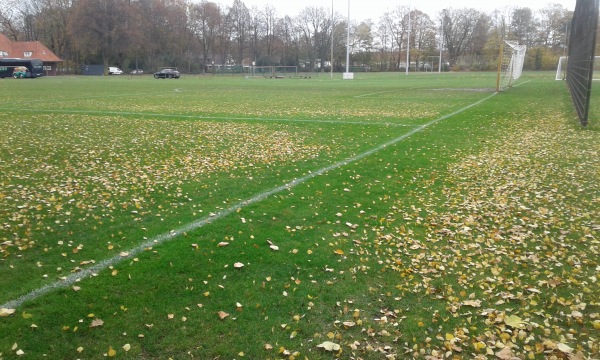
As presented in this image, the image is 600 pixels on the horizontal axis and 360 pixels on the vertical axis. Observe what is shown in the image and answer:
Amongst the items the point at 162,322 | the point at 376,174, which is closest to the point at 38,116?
the point at 376,174

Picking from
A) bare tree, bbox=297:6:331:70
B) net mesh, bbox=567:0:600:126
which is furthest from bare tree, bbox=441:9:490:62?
net mesh, bbox=567:0:600:126

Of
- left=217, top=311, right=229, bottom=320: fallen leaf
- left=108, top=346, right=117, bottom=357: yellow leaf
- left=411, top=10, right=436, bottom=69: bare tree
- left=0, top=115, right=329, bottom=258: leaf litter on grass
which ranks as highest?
left=411, top=10, right=436, bottom=69: bare tree

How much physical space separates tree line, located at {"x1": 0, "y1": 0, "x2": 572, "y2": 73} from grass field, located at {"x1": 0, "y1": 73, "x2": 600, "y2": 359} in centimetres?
7835

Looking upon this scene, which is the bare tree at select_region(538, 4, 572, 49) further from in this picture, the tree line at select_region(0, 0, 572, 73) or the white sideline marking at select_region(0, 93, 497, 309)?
the white sideline marking at select_region(0, 93, 497, 309)

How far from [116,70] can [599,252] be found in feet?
316

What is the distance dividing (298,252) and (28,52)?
97300 millimetres

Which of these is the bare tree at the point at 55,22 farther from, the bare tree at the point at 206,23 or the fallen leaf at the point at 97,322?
the fallen leaf at the point at 97,322

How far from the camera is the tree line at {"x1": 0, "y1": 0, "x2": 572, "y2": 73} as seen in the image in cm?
8288

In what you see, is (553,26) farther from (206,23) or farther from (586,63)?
(586,63)

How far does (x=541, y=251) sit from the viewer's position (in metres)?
5.25

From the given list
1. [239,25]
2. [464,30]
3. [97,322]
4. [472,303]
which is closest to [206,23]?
[239,25]

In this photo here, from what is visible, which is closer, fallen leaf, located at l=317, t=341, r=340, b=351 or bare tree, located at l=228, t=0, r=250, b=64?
fallen leaf, located at l=317, t=341, r=340, b=351

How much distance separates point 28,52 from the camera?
279 ft

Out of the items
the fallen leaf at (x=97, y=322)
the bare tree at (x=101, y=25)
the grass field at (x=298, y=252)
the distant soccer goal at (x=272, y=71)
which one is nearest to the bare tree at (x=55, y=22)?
the bare tree at (x=101, y=25)
